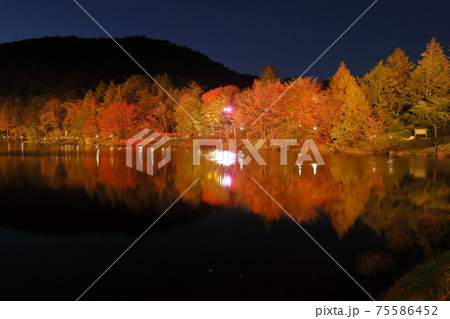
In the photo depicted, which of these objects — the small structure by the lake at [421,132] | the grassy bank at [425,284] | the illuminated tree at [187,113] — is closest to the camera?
the grassy bank at [425,284]

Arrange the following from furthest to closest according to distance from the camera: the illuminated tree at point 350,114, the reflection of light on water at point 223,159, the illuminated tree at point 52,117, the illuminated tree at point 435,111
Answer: the illuminated tree at point 52,117, the illuminated tree at point 350,114, the illuminated tree at point 435,111, the reflection of light on water at point 223,159

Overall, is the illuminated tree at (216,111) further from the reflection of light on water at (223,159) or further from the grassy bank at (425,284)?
the grassy bank at (425,284)

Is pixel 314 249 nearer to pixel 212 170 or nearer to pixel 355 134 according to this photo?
pixel 212 170

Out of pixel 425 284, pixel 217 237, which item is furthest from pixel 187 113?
pixel 425 284

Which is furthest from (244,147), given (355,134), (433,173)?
(433,173)

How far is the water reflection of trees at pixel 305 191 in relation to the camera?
9518 mm

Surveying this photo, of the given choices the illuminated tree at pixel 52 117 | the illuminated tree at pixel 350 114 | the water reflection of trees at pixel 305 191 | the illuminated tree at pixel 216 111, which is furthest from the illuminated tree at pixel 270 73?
the illuminated tree at pixel 52 117

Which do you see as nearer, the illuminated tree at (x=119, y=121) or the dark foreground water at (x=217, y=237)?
the dark foreground water at (x=217, y=237)

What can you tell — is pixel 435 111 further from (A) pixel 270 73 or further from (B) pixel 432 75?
(A) pixel 270 73

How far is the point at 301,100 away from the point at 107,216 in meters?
32.1

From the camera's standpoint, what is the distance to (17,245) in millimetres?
8023

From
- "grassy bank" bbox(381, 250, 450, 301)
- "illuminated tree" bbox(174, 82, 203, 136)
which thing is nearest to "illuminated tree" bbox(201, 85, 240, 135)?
"illuminated tree" bbox(174, 82, 203, 136)

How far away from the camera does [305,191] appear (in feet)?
47.6

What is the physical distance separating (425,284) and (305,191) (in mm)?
9734
